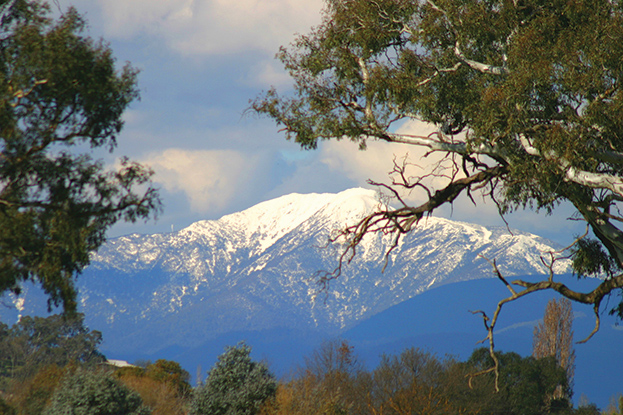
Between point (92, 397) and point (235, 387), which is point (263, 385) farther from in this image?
point (92, 397)

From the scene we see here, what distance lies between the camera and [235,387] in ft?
66.3

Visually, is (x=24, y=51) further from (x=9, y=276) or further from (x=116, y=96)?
(x=9, y=276)

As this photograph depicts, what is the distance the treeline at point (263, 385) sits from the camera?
2000 cm

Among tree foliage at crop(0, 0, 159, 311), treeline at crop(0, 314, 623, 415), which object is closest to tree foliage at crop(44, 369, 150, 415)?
treeline at crop(0, 314, 623, 415)

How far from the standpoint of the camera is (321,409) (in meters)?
18.6

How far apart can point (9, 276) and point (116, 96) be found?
3553 millimetres

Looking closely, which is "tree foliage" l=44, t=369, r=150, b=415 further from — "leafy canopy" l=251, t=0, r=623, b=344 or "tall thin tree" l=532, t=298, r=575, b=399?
"tall thin tree" l=532, t=298, r=575, b=399

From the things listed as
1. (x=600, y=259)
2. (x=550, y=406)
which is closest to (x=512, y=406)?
(x=550, y=406)

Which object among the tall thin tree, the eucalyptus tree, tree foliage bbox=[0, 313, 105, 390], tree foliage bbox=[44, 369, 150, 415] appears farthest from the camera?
tree foliage bbox=[0, 313, 105, 390]

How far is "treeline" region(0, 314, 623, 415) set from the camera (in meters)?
20.0

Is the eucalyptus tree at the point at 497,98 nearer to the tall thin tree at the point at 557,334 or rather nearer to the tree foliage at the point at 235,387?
the tree foliage at the point at 235,387

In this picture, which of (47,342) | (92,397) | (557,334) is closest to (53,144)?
(92,397)

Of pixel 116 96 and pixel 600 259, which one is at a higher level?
pixel 116 96

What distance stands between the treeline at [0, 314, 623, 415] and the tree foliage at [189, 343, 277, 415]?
0.10 ft
